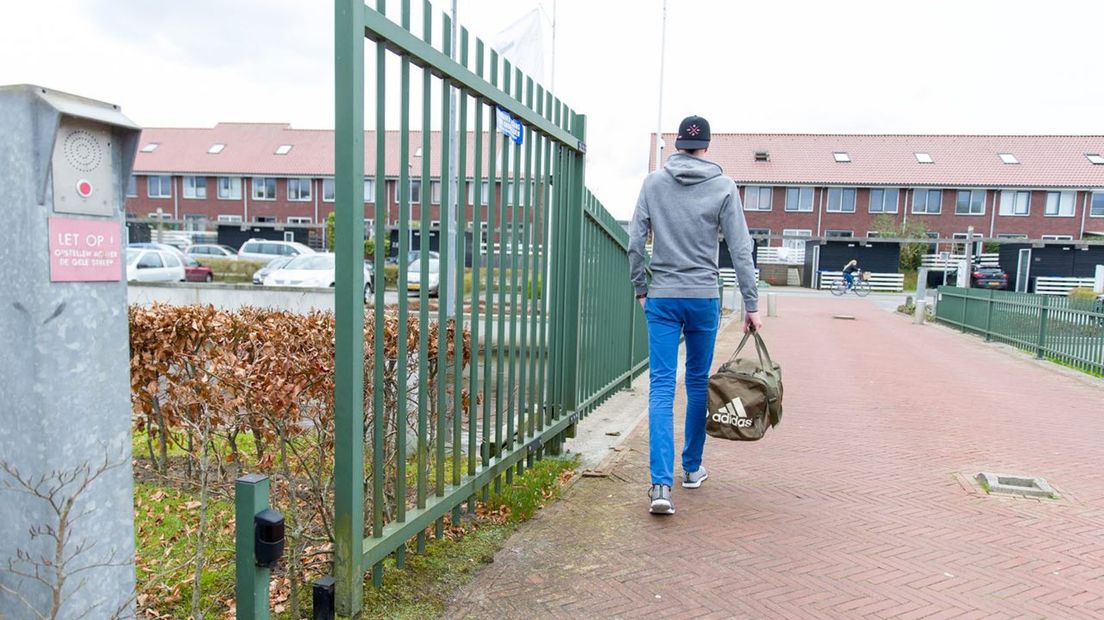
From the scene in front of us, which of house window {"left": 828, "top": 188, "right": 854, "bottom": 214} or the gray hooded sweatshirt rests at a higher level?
house window {"left": 828, "top": 188, "right": 854, "bottom": 214}

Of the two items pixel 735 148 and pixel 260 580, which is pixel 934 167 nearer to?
pixel 735 148

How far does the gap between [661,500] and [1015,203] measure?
47266 millimetres

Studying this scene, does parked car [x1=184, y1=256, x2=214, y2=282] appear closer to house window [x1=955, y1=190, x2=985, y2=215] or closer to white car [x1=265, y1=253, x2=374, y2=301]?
white car [x1=265, y1=253, x2=374, y2=301]

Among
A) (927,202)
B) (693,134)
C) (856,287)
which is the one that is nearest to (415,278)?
(693,134)

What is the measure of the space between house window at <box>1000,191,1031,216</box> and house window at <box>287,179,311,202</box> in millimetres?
40878

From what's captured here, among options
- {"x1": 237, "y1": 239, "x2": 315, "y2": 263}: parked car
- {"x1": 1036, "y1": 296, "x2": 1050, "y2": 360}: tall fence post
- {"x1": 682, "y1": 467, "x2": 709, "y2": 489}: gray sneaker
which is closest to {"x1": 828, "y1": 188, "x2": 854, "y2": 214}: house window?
{"x1": 237, "y1": 239, "x2": 315, "y2": 263}: parked car

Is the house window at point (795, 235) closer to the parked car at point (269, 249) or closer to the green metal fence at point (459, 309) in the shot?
the parked car at point (269, 249)

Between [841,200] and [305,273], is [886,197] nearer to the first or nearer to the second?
[841,200]

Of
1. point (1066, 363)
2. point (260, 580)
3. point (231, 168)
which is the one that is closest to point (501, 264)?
point (260, 580)

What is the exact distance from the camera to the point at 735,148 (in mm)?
47250

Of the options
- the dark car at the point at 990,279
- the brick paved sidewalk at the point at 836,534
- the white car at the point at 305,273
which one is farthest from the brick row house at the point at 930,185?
the brick paved sidewalk at the point at 836,534

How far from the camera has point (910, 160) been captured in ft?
149

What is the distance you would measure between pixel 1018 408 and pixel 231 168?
162ft

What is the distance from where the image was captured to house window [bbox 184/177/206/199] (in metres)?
49.3
